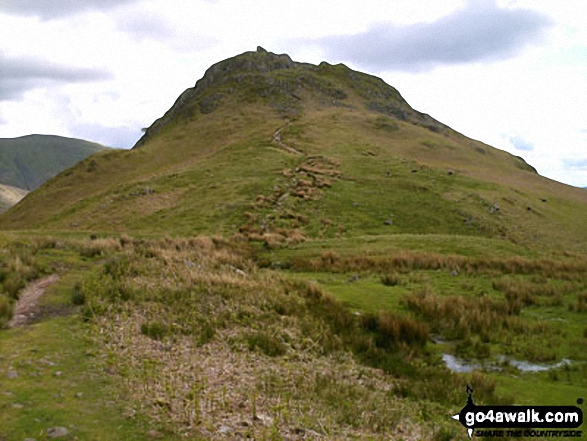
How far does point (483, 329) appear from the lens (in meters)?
14.9

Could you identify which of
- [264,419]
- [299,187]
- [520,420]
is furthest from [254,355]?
[299,187]

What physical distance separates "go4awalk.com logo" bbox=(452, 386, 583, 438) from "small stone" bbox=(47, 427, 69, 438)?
23.9 feet

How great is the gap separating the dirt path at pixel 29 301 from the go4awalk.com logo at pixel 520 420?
38.4ft

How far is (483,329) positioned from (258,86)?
117412 millimetres

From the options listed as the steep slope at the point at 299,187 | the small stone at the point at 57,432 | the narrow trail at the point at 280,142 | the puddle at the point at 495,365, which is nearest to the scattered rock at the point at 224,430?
the small stone at the point at 57,432

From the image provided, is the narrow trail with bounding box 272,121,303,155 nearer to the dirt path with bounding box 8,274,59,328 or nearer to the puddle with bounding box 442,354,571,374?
the dirt path with bounding box 8,274,59,328

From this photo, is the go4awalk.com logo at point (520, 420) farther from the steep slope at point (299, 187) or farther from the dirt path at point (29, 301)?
the steep slope at point (299, 187)

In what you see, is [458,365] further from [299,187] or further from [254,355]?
[299,187]

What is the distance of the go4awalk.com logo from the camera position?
866 cm

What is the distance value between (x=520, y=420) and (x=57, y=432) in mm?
8760

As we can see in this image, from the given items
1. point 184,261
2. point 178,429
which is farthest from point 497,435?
point 184,261

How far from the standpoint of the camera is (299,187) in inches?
1972

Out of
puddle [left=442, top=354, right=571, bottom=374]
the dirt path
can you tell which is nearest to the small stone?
the dirt path

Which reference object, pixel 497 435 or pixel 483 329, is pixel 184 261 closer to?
pixel 483 329
